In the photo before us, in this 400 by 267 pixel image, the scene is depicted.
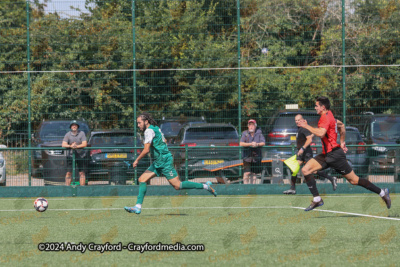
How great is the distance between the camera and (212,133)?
18469 mm

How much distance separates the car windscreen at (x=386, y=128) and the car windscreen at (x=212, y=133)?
13.2ft

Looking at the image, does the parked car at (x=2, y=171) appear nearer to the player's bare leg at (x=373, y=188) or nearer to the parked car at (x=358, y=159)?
the parked car at (x=358, y=159)

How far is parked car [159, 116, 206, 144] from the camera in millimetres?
19172

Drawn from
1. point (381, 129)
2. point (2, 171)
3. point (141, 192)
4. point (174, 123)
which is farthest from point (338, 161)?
point (2, 171)

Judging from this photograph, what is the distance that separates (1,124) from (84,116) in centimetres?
231

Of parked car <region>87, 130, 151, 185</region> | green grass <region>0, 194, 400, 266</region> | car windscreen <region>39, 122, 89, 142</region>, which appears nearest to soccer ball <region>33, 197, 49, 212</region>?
green grass <region>0, 194, 400, 266</region>

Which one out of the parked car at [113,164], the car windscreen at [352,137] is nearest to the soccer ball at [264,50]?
the car windscreen at [352,137]

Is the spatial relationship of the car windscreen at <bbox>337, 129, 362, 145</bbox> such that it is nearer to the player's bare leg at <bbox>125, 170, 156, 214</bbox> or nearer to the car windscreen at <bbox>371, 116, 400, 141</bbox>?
the car windscreen at <bbox>371, 116, 400, 141</bbox>

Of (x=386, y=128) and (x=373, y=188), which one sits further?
(x=386, y=128)

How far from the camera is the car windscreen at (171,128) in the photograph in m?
19.9

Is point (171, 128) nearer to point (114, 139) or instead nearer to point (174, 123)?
point (174, 123)

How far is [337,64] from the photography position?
19391 millimetres

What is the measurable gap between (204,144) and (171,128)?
2144 mm

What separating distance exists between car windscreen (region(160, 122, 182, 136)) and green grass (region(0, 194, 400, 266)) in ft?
18.6
